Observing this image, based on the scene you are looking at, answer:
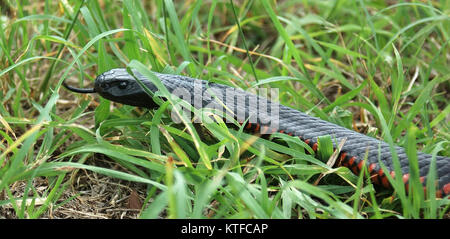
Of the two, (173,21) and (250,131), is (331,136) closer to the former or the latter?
(250,131)

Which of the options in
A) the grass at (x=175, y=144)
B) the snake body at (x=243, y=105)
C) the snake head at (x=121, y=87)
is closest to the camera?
the grass at (x=175, y=144)

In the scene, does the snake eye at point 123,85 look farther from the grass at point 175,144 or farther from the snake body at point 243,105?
the grass at point 175,144

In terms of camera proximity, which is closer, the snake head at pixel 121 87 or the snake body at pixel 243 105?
the snake body at pixel 243 105

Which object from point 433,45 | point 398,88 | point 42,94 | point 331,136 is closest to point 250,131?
point 331,136

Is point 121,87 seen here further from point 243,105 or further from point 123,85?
point 243,105

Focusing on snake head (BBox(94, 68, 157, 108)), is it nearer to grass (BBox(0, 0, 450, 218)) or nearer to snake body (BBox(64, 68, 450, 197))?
snake body (BBox(64, 68, 450, 197))

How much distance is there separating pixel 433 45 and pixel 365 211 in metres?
2.56

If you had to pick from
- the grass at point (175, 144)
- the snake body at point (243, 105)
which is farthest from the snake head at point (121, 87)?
the grass at point (175, 144)

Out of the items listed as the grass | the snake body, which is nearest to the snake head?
the snake body

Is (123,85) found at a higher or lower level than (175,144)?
higher

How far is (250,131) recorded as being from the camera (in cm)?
326

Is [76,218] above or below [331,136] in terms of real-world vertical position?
below

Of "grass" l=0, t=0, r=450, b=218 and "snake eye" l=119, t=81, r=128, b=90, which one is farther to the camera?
"snake eye" l=119, t=81, r=128, b=90

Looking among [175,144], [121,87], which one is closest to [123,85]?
[121,87]
